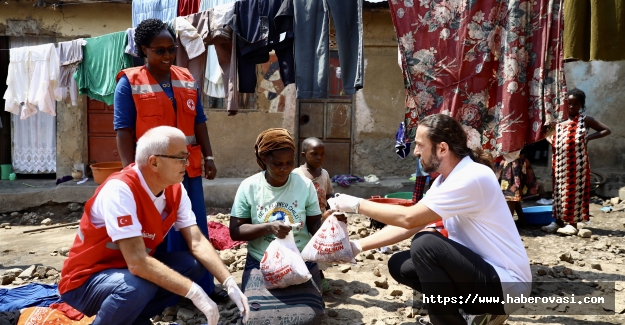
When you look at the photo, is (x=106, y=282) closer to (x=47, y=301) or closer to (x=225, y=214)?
(x=47, y=301)

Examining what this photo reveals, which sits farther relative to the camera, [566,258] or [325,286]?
[566,258]

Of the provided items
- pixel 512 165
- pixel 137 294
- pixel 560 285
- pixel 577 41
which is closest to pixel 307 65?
pixel 577 41

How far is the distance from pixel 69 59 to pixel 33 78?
712 millimetres

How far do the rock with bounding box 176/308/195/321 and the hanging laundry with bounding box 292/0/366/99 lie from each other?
6.27 feet

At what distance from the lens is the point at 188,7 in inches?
222

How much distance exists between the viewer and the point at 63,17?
8.19m

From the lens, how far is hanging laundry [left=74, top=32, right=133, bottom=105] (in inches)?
224

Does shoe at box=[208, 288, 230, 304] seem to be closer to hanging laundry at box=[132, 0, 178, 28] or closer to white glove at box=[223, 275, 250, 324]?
white glove at box=[223, 275, 250, 324]

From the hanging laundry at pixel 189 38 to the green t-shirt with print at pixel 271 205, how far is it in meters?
1.89

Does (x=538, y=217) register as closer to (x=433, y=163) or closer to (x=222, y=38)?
(x=433, y=163)

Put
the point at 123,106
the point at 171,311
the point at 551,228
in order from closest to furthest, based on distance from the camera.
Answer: the point at 123,106 < the point at 171,311 < the point at 551,228

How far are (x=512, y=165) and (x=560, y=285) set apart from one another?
2.40 meters

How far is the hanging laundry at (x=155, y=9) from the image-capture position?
5758 millimetres

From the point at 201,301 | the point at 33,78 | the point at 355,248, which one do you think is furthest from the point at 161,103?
the point at 33,78
